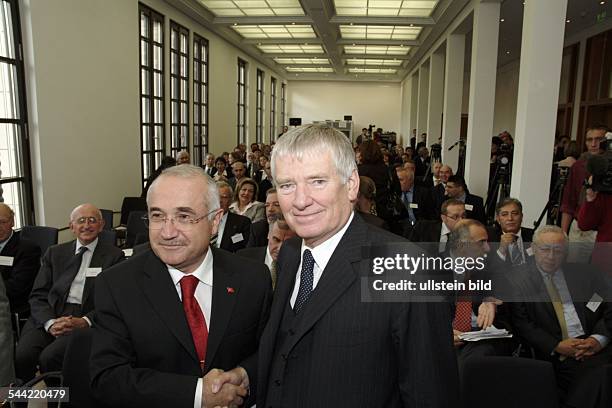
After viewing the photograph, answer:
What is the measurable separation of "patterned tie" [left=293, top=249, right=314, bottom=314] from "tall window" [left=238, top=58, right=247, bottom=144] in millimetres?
15854

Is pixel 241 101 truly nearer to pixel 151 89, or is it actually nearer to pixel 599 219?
pixel 151 89

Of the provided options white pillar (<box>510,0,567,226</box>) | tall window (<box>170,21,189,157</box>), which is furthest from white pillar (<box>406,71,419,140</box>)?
white pillar (<box>510,0,567,226</box>)

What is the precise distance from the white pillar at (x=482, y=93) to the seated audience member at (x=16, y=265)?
7.51 meters

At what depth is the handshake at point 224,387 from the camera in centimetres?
139

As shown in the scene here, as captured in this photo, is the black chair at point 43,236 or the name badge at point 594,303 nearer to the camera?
the name badge at point 594,303

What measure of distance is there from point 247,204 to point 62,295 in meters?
2.48

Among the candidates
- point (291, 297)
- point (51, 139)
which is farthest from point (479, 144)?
point (291, 297)

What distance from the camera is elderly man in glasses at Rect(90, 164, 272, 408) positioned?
140 cm

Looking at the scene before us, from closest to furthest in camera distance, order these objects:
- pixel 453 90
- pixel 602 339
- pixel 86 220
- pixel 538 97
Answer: pixel 602 339, pixel 86 220, pixel 538 97, pixel 453 90

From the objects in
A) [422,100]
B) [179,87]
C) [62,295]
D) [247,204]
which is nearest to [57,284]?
[62,295]

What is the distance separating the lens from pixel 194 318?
1504 millimetres

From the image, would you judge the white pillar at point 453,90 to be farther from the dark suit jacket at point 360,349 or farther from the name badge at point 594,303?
the dark suit jacket at point 360,349

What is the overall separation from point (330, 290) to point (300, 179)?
32 centimetres

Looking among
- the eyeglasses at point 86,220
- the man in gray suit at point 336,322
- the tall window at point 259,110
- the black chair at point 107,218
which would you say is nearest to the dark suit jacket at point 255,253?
the eyeglasses at point 86,220
